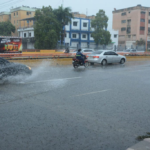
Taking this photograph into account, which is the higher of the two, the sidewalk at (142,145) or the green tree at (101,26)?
the green tree at (101,26)

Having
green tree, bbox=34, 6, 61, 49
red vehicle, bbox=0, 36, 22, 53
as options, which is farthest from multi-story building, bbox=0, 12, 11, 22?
red vehicle, bbox=0, 36, 22, 53

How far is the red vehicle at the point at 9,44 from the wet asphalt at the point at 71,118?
879 inches

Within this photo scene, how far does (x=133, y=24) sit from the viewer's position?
7381cm

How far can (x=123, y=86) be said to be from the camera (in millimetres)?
9914

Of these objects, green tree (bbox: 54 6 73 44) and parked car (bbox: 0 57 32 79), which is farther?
green tree (bbox: 54 6 73 44)

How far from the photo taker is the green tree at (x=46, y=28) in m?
40.2

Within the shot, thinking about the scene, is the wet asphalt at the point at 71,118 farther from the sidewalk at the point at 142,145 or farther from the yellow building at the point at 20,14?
the yellow building at the point at 20,14

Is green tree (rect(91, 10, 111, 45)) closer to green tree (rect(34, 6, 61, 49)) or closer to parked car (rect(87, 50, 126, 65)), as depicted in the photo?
green tree (rect(34, 6, 61, 49))

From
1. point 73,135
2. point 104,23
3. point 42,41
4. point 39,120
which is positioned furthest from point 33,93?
point 104,23

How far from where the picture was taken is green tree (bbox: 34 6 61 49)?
4019 cm

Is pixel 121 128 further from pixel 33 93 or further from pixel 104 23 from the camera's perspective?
pixel 104 23

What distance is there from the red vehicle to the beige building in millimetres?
50183

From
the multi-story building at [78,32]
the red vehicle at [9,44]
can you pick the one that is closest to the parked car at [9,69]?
the red vehicle at [9,44]

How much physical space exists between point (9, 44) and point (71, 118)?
2727 cm
